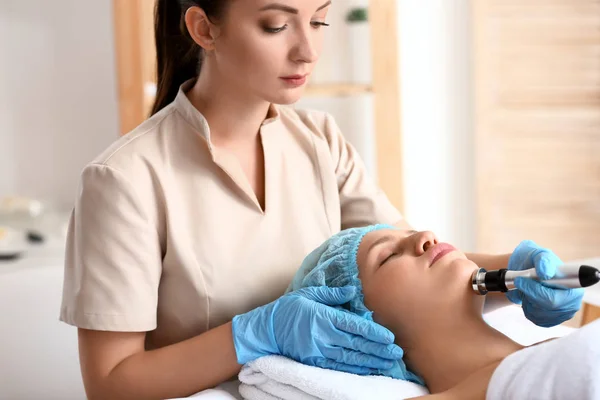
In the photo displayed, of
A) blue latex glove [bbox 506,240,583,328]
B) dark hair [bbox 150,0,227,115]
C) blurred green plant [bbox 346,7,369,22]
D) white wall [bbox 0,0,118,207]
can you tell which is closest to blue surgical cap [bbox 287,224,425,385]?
blue latex glove [bbox 506,240,583,328]

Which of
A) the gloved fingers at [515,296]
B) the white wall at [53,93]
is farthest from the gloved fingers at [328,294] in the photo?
the white wall at [53,93]

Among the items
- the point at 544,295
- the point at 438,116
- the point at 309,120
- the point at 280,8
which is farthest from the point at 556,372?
the point at 438,116

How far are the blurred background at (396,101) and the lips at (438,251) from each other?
160 cm

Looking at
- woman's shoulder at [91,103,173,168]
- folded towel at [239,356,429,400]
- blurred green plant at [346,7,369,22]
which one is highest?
blurred green plant at [346,7,369,22]

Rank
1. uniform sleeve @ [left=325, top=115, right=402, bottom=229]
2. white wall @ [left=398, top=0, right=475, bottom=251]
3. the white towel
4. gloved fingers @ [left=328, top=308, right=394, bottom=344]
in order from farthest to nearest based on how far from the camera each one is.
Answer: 1. white wall @ [left=398, top=0, right=475, bottom=251]
2. uniform sleeve @ [left=325, top=115, right=402, bottom=229]
3. gloved fingers @ [left=328, top=308, right=394, bottom=344]
4. the white towel

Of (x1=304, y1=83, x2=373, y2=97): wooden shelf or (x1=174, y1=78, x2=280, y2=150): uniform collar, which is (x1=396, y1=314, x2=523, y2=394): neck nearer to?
(x1=174, y1=78, x2=280, y2=150): uniform collar

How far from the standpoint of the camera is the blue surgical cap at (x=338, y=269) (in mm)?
1372

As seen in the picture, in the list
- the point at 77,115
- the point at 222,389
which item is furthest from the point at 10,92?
the point at 222,389

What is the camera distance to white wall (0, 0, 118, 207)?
3021 millimetres

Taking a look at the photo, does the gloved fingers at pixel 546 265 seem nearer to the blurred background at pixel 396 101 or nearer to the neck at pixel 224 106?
the neck at pixel 224 106

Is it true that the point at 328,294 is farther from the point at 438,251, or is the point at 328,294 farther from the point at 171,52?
the point at 171,52

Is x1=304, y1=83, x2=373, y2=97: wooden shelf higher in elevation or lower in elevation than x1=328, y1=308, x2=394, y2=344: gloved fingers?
higher

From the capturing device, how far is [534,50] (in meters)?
3.12

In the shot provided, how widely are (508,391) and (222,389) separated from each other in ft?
1.54
